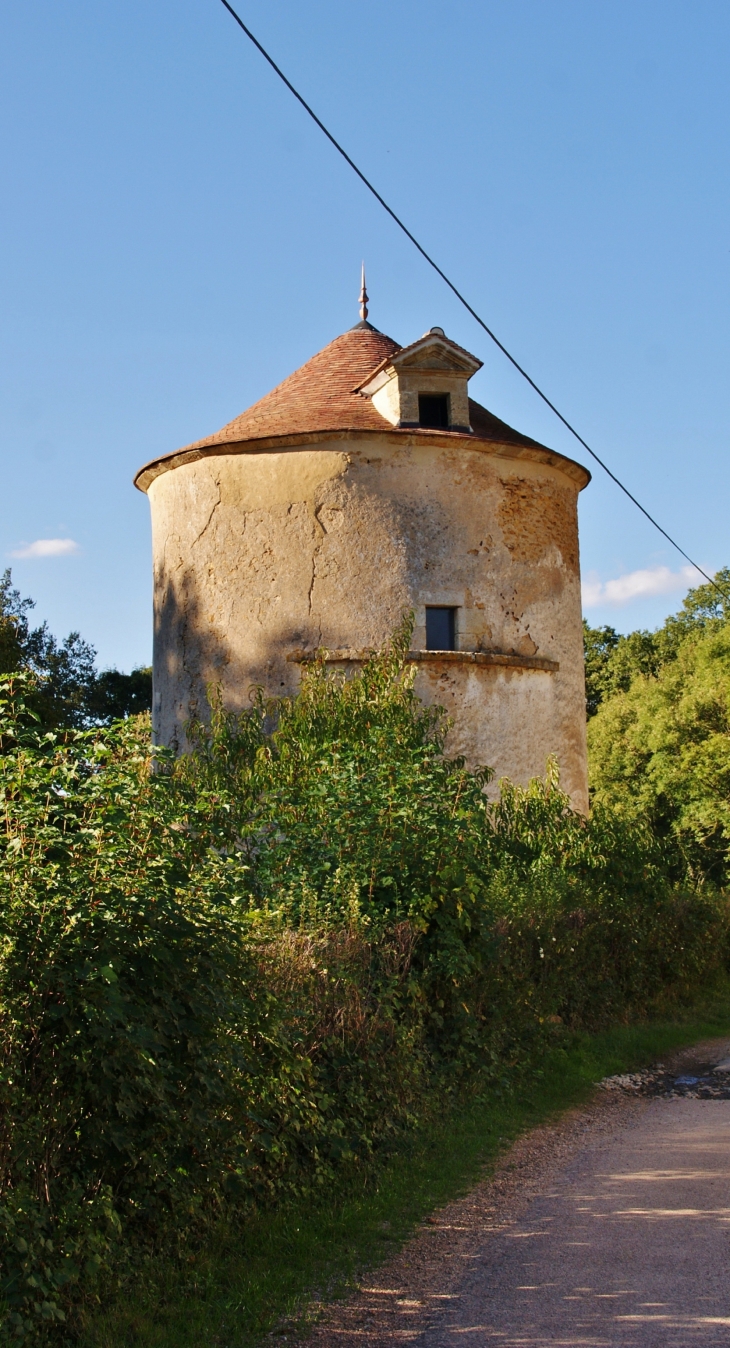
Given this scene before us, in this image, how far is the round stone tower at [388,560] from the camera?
16.1 meters

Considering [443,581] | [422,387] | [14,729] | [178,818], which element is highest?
[422,387]

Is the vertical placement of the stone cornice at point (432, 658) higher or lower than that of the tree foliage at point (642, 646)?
lower

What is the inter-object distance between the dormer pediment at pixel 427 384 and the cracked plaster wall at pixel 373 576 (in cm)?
69

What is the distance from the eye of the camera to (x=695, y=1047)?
526 inches

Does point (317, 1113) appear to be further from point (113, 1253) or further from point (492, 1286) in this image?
point (113, 1253)

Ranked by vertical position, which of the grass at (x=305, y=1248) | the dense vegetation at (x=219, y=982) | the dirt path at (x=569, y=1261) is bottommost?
the dirt path at (x=569, y=1261)

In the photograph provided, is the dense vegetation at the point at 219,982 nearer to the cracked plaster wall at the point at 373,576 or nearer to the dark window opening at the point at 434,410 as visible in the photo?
the cracked plaster wall at the point at 373,576

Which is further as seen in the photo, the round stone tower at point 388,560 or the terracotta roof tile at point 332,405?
the terracotta roof tile at point 332,405

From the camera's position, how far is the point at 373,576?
16.0 meters

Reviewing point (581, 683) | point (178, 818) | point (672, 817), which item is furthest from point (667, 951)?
point (672, 817)

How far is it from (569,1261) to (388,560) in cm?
1119

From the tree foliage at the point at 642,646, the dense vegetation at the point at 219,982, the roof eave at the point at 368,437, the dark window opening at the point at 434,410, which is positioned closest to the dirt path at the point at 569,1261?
the dense vegetation at the point at 219,982

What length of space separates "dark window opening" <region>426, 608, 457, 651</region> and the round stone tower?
0.02 m

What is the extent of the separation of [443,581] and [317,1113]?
34.3ft
